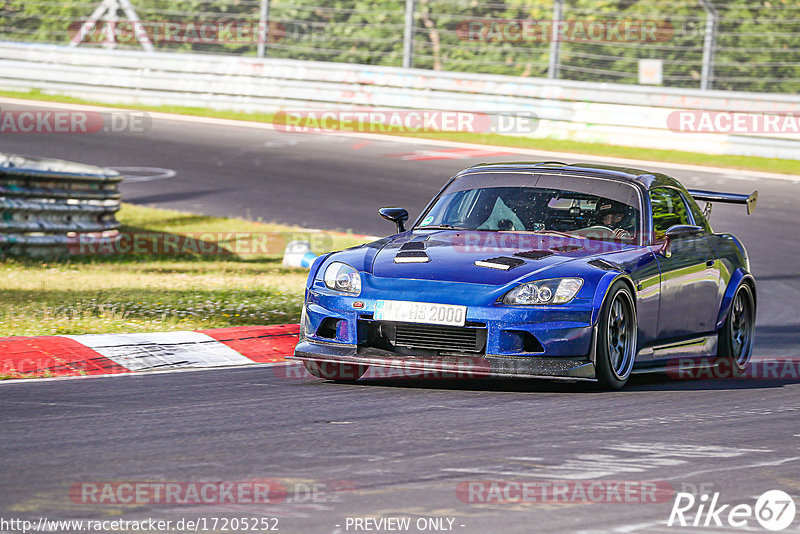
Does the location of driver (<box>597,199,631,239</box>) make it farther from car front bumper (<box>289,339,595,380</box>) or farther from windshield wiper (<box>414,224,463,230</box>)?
car front bumper (<box>289,339,595,380</box>)

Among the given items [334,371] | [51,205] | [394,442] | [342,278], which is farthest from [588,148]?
[394,442]

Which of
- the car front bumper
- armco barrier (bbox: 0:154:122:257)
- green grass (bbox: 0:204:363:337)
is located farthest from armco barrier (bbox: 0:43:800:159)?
the car front bumper

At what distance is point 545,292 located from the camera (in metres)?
7.24

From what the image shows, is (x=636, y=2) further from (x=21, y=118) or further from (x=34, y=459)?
(x=34, y=459)

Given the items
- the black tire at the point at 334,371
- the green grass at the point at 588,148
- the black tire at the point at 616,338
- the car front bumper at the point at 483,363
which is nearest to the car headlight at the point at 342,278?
the car front bumper at the point at 483,363

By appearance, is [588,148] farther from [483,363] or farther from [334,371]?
[483,363]

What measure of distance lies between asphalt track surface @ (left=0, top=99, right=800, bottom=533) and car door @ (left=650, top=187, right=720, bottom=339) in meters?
0.40

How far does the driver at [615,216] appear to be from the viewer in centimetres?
838

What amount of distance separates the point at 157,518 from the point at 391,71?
20.7 m

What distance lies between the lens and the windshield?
329 inches

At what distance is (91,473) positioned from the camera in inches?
192

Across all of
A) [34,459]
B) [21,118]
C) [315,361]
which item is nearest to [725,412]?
[315,361]

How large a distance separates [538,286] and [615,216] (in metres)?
1.43

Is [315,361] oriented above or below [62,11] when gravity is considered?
below
